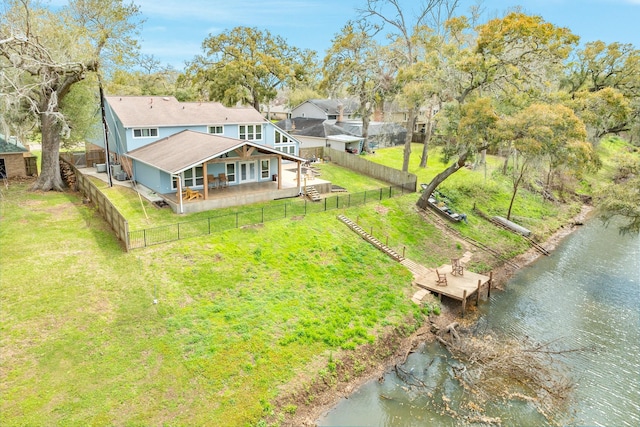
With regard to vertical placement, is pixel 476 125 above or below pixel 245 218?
above

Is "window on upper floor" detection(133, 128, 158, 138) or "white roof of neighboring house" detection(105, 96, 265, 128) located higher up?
"white roof of neighboring house" detection(105, 96, 265, 128)

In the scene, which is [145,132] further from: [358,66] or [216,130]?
[358,66]

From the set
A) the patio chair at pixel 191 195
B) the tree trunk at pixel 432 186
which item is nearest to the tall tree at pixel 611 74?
the tree trunk at pixel 432 186

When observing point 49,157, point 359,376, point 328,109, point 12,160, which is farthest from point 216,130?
point 328,109

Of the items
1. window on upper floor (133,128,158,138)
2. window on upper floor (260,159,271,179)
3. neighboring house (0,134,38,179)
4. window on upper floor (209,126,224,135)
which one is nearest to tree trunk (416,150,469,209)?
window on upper floor (260,159,271,179)

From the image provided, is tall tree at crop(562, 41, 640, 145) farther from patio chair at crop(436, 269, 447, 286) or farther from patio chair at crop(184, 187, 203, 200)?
patio chair at crop(184, 187, 203, 200)

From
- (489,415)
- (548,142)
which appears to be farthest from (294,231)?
(548,142)

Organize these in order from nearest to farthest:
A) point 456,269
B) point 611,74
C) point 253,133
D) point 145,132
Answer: point 456,269 → point 145,132 → point 253,133 → point 611,74
